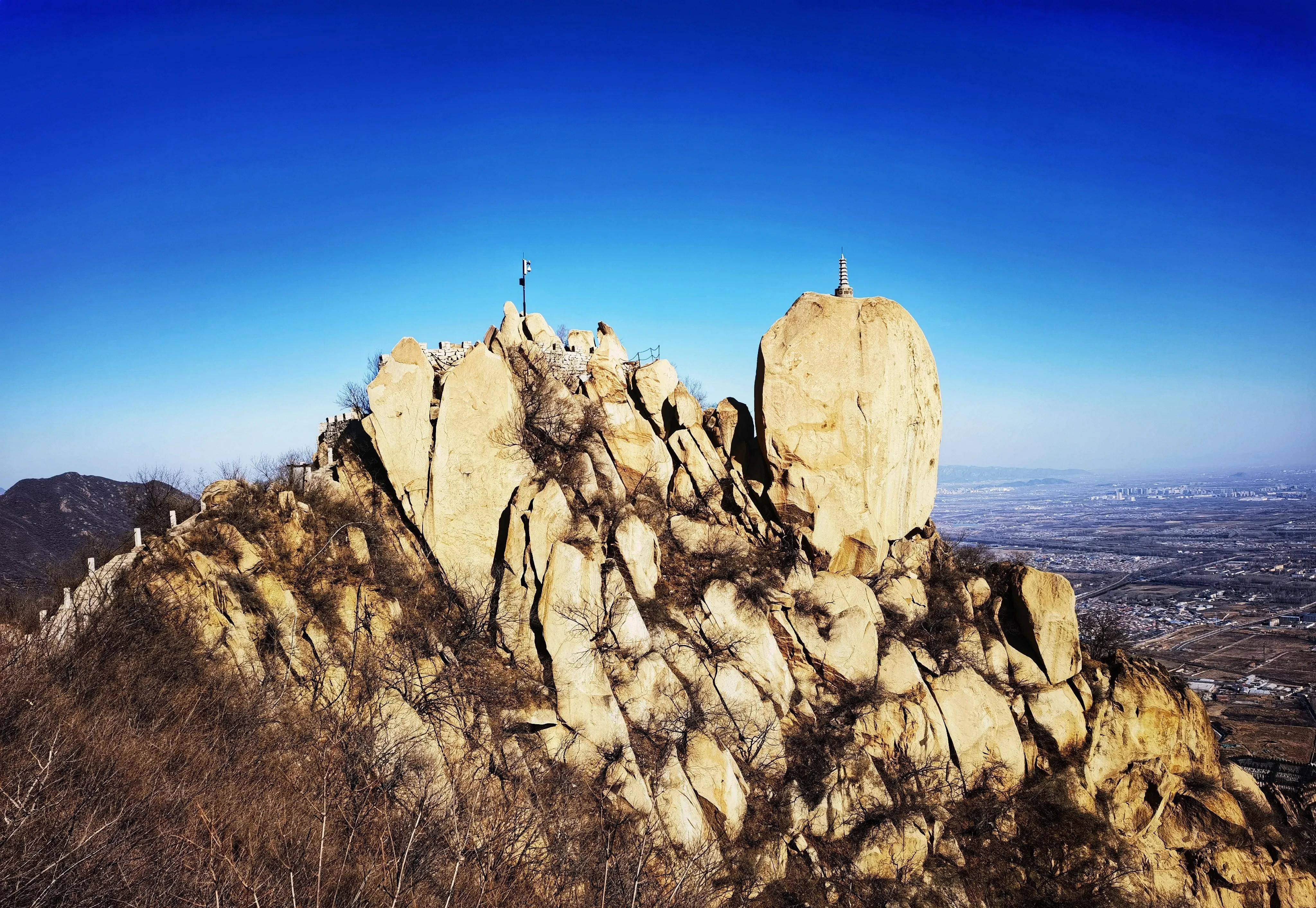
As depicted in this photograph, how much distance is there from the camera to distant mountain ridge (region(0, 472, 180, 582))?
39656 millimetres

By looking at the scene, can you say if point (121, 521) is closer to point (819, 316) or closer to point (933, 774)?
point (819, 316)

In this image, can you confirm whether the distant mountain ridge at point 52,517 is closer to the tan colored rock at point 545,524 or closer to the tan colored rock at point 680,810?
the tan colored rock at point 545,524

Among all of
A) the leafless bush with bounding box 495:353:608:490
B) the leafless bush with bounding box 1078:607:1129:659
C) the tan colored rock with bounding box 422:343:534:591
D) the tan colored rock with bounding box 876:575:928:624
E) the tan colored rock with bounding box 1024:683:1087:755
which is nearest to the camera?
the tan colored rock with bounding box 422:343:534:591

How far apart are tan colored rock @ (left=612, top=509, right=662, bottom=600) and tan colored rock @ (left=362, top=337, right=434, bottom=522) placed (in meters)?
6.90

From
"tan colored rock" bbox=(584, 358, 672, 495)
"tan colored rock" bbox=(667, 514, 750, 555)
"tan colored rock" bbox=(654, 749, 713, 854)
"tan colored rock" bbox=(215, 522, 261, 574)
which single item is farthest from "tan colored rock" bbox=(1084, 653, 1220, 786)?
"tan colored rock" bbox=(215, 522, 261, 574)

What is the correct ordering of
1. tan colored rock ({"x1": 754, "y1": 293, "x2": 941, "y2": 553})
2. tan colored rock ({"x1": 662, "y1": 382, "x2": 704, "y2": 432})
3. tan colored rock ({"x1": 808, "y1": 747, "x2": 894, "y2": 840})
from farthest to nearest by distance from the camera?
tan colored rock ({"x1": 662, "y1": 382, "x2": 704, "y2": 432}), tan colored rock ({"x1": 754, "y1": 293, "x2": 941, "y2": 553}), tan colored rock ({"x1": 808, "y1": 747, "x2": 894, "y2": 840})

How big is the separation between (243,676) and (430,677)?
465 cm

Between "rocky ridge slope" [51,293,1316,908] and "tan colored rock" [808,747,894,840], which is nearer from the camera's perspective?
"rocky ridge slope" [51,293,1316,908]

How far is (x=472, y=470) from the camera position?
22.5 metres

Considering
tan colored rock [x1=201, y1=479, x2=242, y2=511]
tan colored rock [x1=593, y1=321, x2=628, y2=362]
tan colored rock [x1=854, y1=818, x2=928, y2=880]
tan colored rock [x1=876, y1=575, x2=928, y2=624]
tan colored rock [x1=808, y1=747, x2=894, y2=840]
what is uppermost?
tan colored rock [x1=593, y1=321, x2=628, y2=362]

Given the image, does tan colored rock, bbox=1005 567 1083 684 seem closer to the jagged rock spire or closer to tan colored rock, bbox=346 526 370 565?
the jagged rock spire

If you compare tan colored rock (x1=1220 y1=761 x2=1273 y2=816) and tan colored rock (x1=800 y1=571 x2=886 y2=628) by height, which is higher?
tan colored rock (x1=800 y1=571 x2=886 y2=628)

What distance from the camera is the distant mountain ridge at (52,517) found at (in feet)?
130

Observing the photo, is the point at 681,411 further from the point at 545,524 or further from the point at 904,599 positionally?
the point at 904,599
